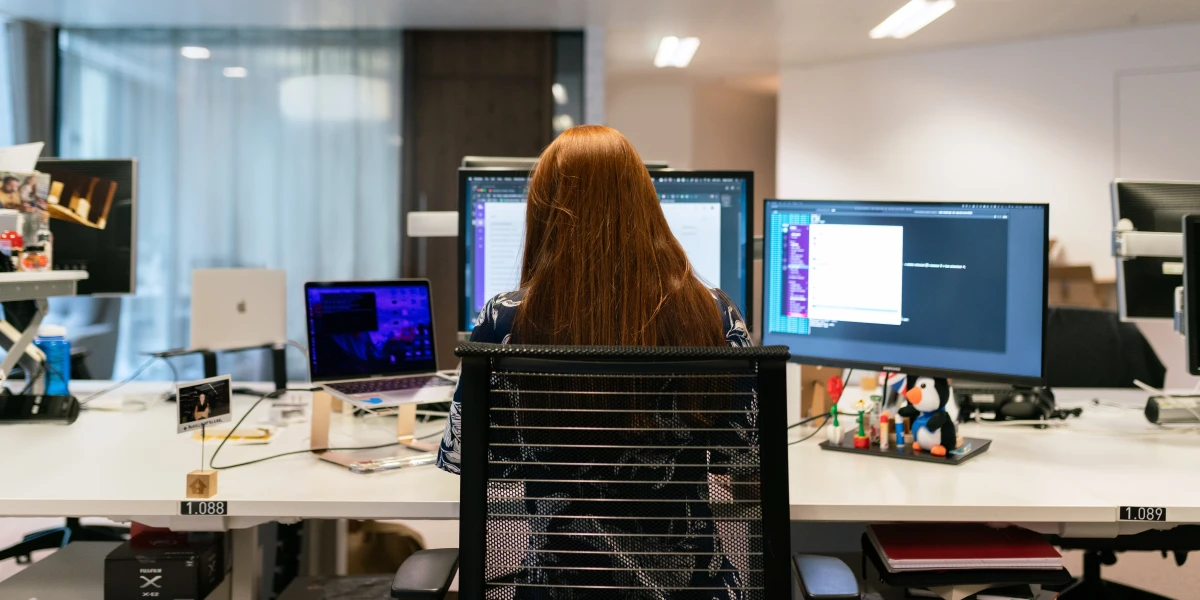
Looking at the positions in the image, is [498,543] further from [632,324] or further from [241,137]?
[241,137]

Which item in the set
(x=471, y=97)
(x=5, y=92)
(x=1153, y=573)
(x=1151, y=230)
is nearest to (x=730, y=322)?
(x=1151, y=230)

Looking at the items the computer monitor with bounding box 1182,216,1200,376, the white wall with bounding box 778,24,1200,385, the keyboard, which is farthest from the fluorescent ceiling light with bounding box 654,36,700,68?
the keyboard

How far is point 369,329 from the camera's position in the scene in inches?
72.9

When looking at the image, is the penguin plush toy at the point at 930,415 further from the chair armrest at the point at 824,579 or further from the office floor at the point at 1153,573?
the office floor at the point at 1153,573

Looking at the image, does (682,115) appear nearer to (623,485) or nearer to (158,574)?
(158,574)

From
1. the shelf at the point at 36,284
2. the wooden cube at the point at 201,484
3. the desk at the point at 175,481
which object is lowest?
the desk at the point at 175,481

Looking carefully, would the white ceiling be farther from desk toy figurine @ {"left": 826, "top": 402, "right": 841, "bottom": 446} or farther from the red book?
the red book

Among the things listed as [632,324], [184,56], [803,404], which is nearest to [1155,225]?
[803,404]

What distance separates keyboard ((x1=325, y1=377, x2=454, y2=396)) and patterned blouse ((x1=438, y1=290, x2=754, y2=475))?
48cm

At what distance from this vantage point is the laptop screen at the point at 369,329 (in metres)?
1.79

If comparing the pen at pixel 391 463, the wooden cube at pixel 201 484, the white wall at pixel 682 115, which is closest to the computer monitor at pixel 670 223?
the pen at pixel 391 463

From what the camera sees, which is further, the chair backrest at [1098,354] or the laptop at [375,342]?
the chair backrest at [1098,354]

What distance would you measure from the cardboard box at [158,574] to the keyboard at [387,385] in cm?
43

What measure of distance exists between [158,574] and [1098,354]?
2742mm
